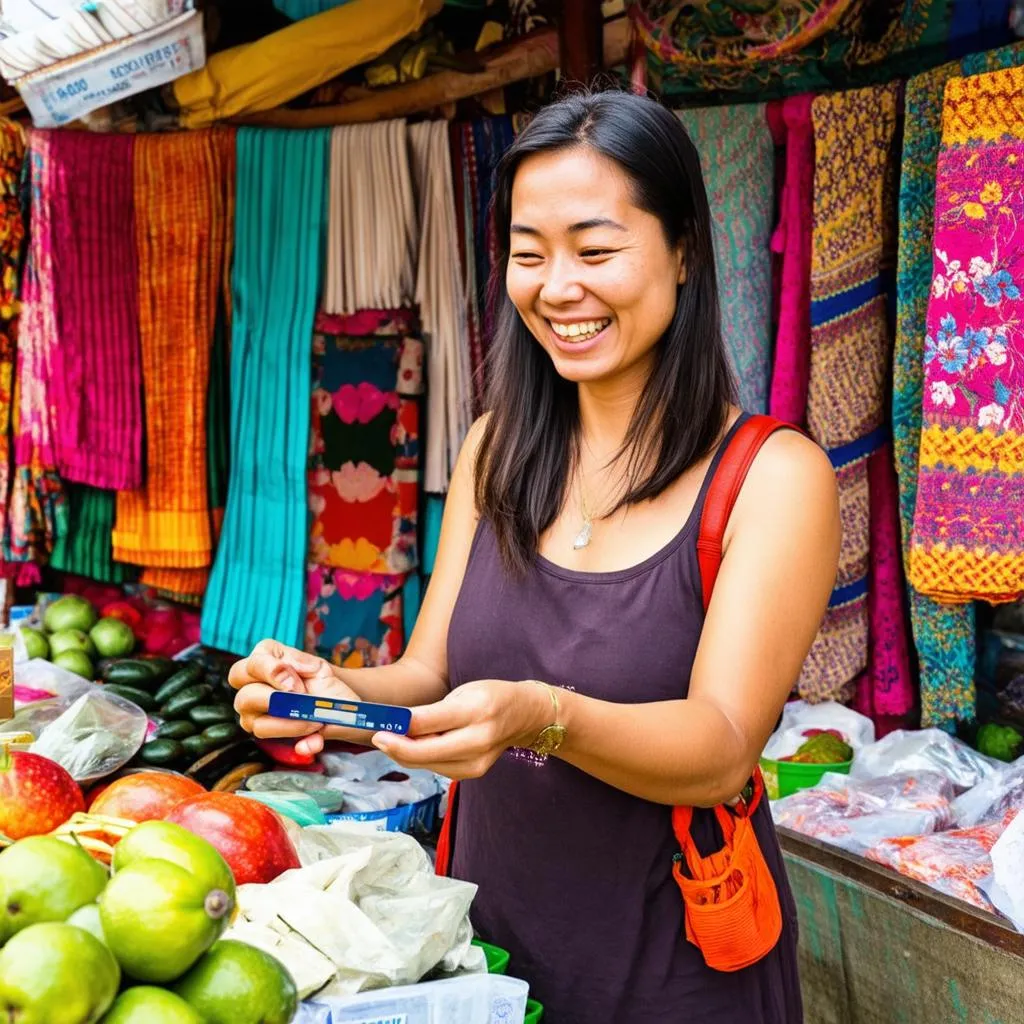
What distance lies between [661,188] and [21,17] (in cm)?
219

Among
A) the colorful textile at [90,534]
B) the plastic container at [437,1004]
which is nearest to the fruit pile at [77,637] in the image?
the colorful textile at [90,534]

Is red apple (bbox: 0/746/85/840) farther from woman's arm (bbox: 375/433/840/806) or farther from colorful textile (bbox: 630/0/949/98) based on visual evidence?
colorful textile (bbox: 630/0/949/98)

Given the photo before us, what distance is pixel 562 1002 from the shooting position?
163cm

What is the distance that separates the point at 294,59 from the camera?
375 cm

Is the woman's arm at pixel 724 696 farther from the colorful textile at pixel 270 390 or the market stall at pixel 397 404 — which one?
the colorful textile at pixel 270 390

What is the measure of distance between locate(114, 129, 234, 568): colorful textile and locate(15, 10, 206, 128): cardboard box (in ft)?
2.78

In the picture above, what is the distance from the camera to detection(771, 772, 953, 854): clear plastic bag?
→ 276 cm

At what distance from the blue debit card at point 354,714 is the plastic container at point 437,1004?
0.28 meters

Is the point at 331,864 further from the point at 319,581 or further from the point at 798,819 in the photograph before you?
the point at 319,581

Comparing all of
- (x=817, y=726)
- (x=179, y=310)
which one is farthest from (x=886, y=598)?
(x=179, y=310)

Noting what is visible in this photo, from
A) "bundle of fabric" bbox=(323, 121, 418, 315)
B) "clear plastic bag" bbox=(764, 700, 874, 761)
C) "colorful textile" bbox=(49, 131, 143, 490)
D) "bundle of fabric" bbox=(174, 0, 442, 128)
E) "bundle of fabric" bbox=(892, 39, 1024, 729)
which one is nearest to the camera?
"bundle of fabric" bbox=(892, 39, 1024, 729)

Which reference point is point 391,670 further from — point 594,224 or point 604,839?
point 594,224

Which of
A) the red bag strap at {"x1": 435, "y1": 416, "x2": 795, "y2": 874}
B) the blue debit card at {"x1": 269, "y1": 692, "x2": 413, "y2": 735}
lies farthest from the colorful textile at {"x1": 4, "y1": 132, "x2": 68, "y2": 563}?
the blue debit card at {"x1": 269, "y1": 692, "x2": 413, "y2": 735}

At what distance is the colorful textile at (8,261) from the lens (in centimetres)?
426
